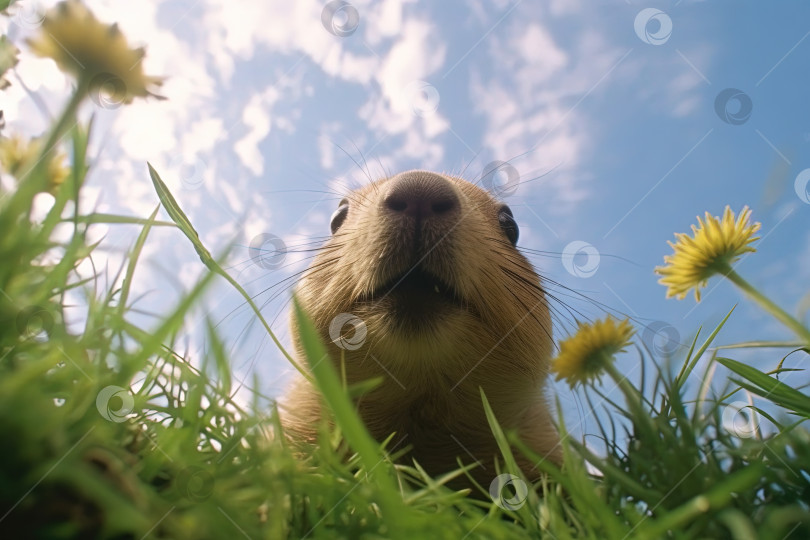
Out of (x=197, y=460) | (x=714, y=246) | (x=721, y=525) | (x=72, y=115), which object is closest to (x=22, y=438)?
(x=197, y=460)

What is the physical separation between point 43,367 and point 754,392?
1494 millimetres

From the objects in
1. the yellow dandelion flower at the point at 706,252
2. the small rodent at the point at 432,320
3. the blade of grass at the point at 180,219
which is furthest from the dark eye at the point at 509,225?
the blade of grass at the point at 180,219

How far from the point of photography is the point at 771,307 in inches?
54.3

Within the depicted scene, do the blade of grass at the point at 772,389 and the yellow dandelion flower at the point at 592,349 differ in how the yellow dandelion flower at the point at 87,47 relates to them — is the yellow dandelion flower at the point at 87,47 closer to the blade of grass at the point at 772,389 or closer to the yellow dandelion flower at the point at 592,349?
the yellow dandelion flower at the point at 592,349

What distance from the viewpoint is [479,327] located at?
246 cm

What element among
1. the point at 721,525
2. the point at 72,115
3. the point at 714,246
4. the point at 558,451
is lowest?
the point at 72,115

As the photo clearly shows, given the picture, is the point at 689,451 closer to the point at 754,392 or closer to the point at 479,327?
the point at 754,392

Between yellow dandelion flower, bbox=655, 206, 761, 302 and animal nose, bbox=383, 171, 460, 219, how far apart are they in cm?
104

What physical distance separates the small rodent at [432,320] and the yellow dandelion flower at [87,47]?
4.86ft

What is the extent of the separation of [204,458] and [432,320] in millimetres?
1577

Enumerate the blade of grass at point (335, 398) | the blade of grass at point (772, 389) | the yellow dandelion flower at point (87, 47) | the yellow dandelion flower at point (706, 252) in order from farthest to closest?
1. the yellow dandelion flower at point (706, 252)
2. the blade of grass at point (772, 389)
3. the yellow dandelion flower at point (87, 47)
4. the blade of grass at point (335, 398)

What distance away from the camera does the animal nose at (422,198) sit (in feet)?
8.09

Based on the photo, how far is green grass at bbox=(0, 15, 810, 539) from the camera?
0.58 meters

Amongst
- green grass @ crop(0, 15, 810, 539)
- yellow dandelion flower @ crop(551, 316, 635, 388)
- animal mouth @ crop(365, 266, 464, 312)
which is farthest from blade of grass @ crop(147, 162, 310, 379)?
animal mouth @ crop(365, 266, 464, 312)
